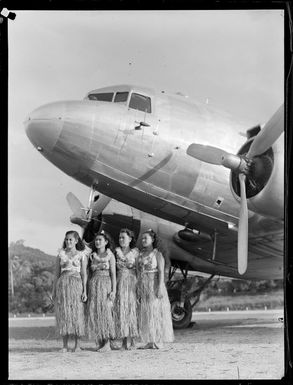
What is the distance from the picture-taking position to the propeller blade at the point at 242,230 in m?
8.16

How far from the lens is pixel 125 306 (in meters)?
7.55

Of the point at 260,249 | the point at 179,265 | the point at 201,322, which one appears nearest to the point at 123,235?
the point at 260,249

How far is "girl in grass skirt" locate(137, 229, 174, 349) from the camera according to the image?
7586 millimetres

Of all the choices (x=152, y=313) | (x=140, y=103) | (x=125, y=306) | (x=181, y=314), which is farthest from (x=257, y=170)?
(x=181, y=314)

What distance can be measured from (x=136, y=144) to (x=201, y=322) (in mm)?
5206

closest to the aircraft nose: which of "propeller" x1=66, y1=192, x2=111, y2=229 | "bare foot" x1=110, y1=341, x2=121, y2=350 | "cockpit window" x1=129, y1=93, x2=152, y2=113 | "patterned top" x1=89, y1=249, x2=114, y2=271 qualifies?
"cockpit window" x1=129, y1=93, x2=152, y2=113

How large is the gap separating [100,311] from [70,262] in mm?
709

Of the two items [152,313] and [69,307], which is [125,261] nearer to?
[152,313]

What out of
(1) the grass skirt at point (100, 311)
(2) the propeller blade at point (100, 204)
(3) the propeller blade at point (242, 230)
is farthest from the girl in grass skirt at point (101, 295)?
(2) the propeller blade at point (100, 204)

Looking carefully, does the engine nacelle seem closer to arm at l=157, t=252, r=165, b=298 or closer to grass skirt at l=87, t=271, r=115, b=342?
arm at l=157, t=252, r=165, b=298

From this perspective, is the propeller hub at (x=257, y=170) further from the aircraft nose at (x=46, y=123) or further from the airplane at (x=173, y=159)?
the aircraft nose at (x=46, y=123)

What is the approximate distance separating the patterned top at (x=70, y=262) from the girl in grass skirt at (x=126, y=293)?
0.49 meters

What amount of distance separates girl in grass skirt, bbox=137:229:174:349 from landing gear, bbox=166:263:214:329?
331 cm

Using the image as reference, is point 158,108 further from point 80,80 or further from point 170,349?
point 170,349
